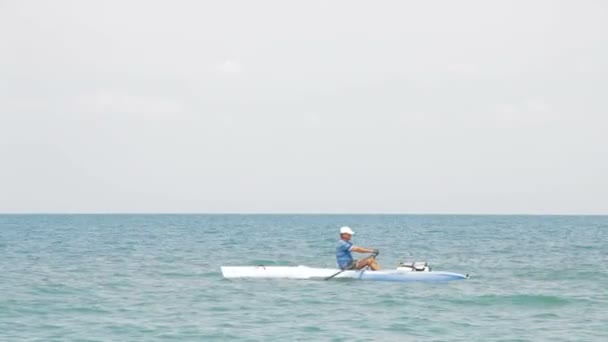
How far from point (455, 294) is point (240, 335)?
9325 millimetres

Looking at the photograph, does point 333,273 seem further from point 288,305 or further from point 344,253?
point 288,305

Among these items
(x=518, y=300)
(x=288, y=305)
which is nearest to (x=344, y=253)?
(x=288, y=305)

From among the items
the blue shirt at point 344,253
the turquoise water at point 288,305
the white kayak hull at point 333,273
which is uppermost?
the blue shirt at point 344,253

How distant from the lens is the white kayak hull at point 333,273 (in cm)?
2905

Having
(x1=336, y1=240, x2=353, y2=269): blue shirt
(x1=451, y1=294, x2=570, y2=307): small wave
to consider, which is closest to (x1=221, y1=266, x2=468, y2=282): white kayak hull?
(x1=336, y1=240, x2=353, y2=269): blue shirt

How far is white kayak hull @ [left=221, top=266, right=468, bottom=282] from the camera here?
29.0 m

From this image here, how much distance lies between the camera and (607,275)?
32969mm

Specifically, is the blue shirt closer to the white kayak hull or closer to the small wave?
the white kayak hull

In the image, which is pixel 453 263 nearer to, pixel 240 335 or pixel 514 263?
pixel 514 263

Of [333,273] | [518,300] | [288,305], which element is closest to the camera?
[288,305]

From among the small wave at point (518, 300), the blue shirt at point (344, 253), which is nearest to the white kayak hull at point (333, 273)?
the blue shirt at point (344, 253)

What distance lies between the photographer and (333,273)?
29359 mm

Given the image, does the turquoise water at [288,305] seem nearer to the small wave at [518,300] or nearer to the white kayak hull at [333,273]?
the small wave at [518,300]

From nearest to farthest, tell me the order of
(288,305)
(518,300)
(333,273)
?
(288,305), (518,300), (333,273)
